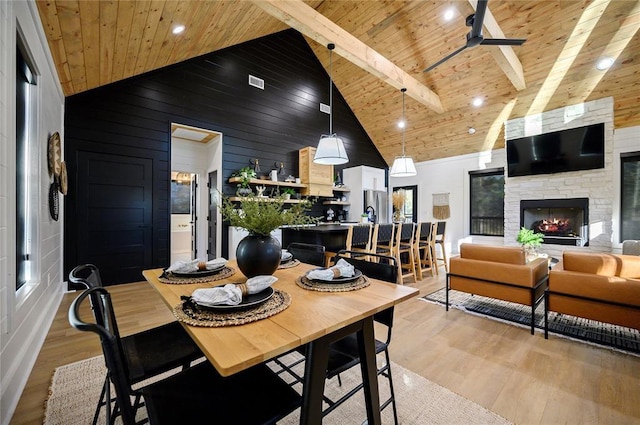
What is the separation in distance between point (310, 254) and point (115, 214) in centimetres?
354

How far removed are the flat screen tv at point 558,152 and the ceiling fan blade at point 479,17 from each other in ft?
12.3

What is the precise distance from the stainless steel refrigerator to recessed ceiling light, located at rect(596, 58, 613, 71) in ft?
14.6

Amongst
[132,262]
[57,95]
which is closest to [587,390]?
[132,262]

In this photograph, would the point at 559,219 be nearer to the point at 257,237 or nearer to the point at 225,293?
the point at 257,237

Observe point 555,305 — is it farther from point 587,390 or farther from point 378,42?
point 378,42

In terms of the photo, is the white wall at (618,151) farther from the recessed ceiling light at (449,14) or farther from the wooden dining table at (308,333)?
the wooden dining table at (308,333)

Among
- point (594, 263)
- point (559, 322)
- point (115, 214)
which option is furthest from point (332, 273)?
point (115, 214)

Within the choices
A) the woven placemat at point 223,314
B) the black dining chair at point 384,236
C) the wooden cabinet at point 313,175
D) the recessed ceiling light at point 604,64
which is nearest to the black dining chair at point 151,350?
the woven placemat at point 223,314

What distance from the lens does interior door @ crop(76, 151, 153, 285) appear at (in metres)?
3.95

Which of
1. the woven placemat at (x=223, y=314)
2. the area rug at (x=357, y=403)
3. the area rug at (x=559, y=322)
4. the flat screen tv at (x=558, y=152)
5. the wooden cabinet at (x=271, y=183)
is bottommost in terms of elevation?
the area rug at (x=357, y=403)

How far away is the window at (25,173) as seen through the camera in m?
2.09

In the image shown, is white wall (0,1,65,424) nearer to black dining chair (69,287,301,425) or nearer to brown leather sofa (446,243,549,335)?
black dining chair (69,287,301,425)

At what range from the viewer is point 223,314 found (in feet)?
3.36

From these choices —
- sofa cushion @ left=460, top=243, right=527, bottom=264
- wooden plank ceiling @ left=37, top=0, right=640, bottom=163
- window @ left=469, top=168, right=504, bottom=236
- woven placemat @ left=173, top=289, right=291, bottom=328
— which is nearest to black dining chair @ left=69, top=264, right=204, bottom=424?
woven placemat @ left=173, top=289, right=291, bottom=328
